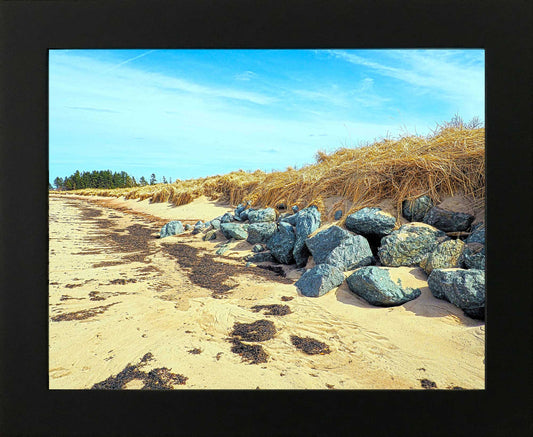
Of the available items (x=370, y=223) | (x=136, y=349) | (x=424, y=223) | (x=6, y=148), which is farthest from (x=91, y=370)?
(x=424, y=223)

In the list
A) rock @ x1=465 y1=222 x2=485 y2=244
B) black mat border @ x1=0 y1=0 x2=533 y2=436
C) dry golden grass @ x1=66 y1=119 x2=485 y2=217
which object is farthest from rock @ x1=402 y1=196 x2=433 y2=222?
black mat border @ x1=0 y1=0 x2=533 y2=436

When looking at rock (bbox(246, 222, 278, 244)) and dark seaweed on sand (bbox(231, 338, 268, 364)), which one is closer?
dark seaweed on sand (bbox(231, 338, 268, 364))

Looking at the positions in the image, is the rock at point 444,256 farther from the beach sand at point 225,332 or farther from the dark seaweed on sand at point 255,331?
the dark seaweed on sand at point 255,331

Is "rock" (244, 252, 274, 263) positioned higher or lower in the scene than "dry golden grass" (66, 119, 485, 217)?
lower

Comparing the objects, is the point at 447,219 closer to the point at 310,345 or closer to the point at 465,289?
the point at 465,289

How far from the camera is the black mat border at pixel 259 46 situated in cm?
136

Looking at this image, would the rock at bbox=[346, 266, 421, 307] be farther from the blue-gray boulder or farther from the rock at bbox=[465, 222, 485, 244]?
the blue-gray boulder

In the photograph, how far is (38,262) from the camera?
141 centimetres

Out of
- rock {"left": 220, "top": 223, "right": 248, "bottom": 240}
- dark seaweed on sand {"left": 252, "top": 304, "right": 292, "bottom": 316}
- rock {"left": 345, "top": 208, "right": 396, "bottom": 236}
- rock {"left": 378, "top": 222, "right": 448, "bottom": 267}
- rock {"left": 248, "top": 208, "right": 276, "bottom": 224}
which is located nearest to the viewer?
dark seaweed on sand {"left": 252, "top": 304, "right": 292, "bottom": 316}

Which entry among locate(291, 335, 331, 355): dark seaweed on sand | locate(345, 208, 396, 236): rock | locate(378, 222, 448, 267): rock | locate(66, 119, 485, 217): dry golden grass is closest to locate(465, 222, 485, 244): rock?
locate(378, 222, 448, 267): rock

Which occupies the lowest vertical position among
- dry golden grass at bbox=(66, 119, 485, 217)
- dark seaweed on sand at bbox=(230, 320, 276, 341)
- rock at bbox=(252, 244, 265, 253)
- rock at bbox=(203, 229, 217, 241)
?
dark seaweed on sand at bbox=(230, 320, 276, 341)

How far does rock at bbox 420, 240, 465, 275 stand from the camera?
7.10 feet

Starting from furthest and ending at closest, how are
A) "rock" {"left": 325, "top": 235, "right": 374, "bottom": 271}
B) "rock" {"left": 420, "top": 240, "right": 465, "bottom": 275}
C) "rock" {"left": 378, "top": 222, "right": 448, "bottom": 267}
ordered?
"rock" {"left": 325, "top": 235, "right": 374, "bottom": 271} < "rock" {"left": 378, "top": 222, "right": 448, "bottom": 267} < "rock" {"left": 420, "top": 240, "right": 465, "bottom": 275}

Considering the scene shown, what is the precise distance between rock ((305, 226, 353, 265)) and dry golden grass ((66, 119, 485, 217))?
1.44ft
